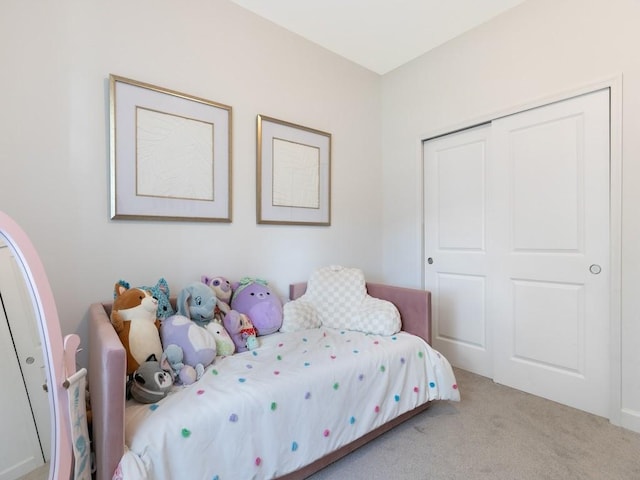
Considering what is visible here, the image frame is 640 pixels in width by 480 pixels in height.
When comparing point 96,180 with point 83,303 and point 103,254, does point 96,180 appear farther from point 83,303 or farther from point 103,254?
point 83,303

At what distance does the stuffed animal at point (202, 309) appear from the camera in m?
1.62

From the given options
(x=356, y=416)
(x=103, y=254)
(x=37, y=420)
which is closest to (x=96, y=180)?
(x=103, y=254)

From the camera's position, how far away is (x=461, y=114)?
2457mm

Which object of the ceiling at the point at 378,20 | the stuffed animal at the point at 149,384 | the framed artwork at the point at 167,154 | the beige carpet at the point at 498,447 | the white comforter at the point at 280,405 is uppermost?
the ceiling at the point at 378,20

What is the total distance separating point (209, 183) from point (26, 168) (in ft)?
2.80

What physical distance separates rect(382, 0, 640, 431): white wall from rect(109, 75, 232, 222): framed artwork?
1.63 meters

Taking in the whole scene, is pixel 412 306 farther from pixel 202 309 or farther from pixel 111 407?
pixel 111 407

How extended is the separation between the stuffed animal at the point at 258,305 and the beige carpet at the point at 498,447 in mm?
792

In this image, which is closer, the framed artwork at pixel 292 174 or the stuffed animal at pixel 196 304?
the stuffed animal at pixel 196 304

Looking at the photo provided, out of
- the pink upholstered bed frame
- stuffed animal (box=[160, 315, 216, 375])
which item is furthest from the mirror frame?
stuffed animal (box=[160, 315, 216, 375])

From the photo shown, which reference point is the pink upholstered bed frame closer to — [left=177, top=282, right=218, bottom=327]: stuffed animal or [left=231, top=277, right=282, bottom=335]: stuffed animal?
[left=177, top=282, right=218, bottom=327]: stuffed animal

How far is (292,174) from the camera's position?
7.88ft

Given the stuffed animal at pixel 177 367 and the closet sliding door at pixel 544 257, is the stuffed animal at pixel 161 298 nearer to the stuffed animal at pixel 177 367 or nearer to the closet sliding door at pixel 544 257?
the stuffed animal at pixel 177 367

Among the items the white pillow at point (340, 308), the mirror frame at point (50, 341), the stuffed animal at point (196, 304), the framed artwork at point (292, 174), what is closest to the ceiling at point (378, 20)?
the framed artwork at point (292, 174)
